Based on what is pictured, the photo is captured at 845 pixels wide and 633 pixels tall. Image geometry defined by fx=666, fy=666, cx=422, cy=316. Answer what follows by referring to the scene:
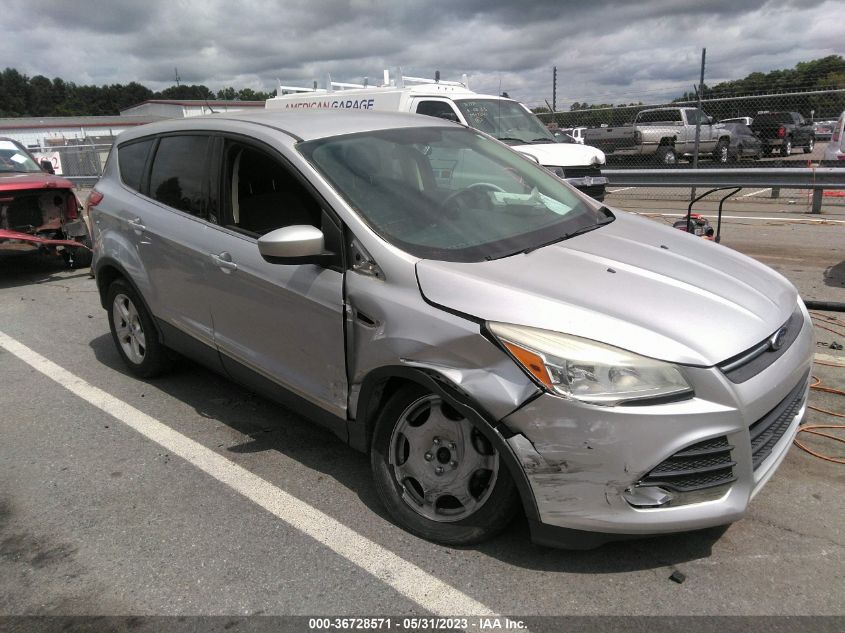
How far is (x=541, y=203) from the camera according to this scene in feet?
12.1

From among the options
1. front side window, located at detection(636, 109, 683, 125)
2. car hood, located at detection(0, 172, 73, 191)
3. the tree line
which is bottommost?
car hood, located at detection(0, 172, 73, 191)

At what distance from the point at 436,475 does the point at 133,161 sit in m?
3.32

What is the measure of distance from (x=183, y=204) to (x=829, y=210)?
1236cm

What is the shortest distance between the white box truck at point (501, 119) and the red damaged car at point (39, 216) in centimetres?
370

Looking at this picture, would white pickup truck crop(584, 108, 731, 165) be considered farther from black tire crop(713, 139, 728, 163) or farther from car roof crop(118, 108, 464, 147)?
car roof crop(118, 108, 464, 147)

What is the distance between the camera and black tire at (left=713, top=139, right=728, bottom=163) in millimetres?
19212

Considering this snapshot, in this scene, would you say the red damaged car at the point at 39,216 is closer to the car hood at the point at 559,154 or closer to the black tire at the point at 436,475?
the car hood at the point at 559,154

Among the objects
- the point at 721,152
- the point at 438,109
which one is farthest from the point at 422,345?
the point at 721,152

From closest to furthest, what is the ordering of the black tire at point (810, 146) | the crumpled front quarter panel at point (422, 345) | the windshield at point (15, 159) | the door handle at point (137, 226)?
1. the crumpled front quarter panel at point (422, 345)
2. the door handle at point (137, 226)
3. the windshield at point (15, 159)
4. the black tire at point (810, 146)

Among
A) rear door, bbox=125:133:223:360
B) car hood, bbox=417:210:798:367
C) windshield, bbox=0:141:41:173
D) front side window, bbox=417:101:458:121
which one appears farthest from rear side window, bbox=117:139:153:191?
windshield, bbox=0:141:41:173

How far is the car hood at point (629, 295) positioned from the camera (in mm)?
2406

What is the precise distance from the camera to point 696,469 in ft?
7.80

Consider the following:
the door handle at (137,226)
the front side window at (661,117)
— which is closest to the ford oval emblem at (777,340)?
the door handle at (137,226)

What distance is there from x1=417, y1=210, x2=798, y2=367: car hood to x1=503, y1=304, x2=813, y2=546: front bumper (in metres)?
0.18
